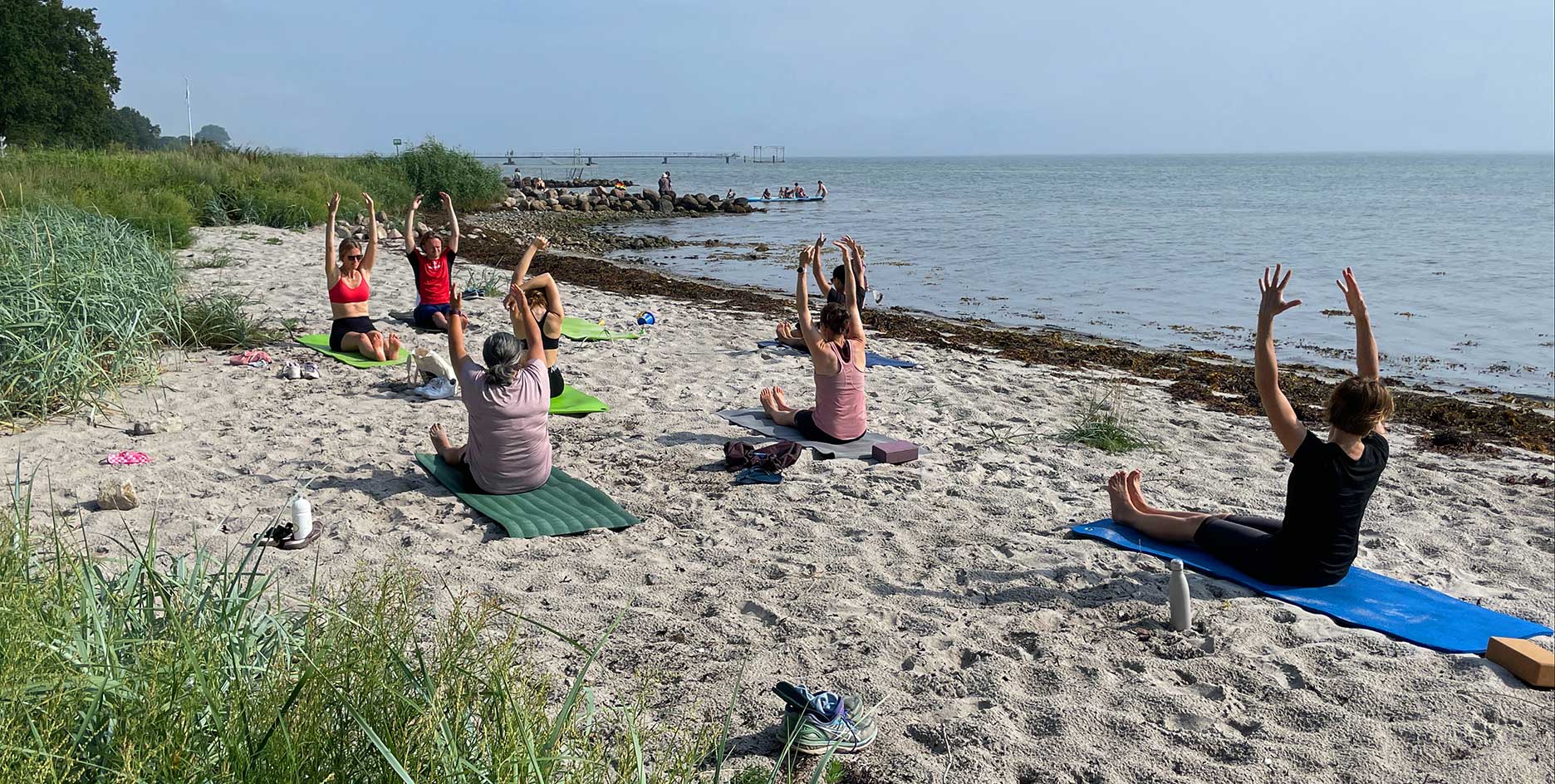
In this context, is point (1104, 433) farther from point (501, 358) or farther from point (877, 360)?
point (501, 358)

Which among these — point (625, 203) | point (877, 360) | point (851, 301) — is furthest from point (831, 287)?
point (625, 203)

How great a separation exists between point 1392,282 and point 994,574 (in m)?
21.2

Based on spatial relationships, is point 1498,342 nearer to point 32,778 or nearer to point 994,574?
point 994,574

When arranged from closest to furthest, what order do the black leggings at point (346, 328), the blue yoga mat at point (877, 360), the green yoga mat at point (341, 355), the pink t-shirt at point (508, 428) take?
1. the pink t-shirt at point (508, 428)
2. the green yoga mat at point (341, 355)
3. the black leggings at point (346, 328)
4. the blue yoga mat at point (877, 360)

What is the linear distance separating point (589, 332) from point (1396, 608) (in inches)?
311

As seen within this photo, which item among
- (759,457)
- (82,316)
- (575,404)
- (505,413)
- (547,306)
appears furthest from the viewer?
(547,306)

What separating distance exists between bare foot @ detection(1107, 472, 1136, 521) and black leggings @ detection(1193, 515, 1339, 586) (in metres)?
0.39

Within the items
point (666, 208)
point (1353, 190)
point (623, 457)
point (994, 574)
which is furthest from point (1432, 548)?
point (1353, 190)

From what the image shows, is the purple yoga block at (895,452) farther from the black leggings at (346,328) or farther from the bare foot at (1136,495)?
the black leggings at (346,328)

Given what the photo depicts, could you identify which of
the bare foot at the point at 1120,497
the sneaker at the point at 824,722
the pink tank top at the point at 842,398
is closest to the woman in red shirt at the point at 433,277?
the pink tank top at the point at 842,398

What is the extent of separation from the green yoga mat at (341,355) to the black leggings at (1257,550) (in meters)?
6.74

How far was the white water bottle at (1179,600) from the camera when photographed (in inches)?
172

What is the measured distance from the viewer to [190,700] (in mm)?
2309

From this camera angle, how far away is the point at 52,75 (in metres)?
46.5
